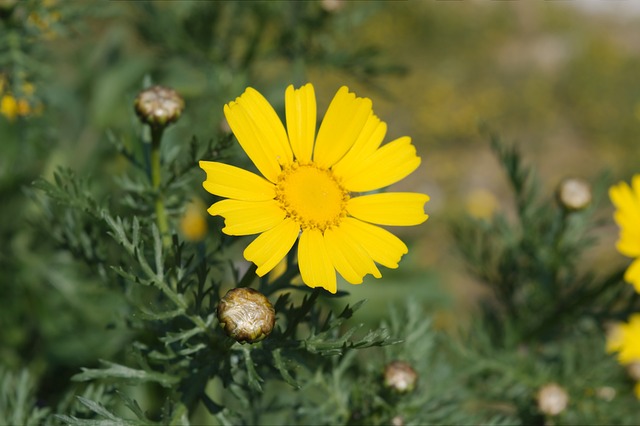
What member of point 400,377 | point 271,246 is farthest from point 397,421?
point 271,246

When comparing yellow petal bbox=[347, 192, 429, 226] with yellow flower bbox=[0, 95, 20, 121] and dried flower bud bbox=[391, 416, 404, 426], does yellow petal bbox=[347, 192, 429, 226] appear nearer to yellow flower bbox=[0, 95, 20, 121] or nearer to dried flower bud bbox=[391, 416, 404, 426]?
dried flower bud bbox=[391, 416, 404, 426]

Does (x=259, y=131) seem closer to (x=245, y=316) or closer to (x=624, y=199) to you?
(x=245, y=316)

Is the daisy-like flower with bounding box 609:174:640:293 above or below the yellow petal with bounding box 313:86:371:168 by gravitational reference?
above

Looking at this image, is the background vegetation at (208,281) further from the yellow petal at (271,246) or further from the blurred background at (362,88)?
the yellow petal at (271,246)

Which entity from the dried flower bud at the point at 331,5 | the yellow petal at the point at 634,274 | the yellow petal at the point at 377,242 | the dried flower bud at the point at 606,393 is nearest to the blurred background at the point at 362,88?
the dried flower bud at the point at 331,5

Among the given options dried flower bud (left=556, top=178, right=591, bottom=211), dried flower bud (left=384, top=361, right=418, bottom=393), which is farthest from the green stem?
dried flower bud (left=556, top=178, right=591, bottom=211)
